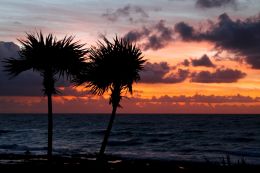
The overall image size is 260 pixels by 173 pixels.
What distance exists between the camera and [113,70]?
64.1 ft

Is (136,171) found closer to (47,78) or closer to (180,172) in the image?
(180,172)

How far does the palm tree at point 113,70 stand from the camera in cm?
1945

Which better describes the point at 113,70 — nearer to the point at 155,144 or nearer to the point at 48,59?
the point at 48,59

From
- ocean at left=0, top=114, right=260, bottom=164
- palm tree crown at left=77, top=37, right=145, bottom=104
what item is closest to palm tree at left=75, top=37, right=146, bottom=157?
palm tree crown at left=77, top=37, right=145, bottom=104

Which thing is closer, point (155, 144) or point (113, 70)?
point (113, 70)

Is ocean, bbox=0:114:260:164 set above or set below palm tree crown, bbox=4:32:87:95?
below

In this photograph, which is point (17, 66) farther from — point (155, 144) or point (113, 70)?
point (155, 144)

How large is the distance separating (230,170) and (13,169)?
35.6ft

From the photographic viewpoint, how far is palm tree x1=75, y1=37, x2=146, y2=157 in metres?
19.5

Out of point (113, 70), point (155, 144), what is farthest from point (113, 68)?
point (155, 144)

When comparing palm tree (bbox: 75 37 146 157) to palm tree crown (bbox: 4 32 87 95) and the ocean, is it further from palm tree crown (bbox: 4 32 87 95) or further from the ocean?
the ocean

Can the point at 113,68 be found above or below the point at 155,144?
above

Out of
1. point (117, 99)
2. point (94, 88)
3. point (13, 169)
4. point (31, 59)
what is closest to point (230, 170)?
point (117, 99)

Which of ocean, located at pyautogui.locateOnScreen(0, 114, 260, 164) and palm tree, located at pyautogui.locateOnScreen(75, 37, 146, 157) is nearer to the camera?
palm tree, located at pyautogui.locateOnScreen(75, 37, 146, 157)
